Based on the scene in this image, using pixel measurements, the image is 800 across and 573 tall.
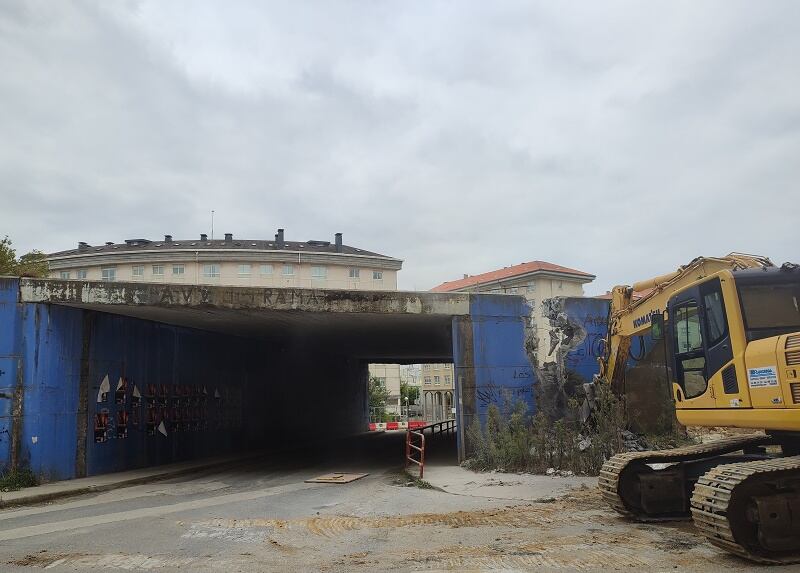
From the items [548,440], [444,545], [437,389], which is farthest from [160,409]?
[437,389]

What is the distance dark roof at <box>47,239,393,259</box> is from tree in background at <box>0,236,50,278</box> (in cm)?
3070

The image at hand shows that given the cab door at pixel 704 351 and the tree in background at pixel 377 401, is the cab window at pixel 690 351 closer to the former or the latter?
the cab door at pixel 704 351

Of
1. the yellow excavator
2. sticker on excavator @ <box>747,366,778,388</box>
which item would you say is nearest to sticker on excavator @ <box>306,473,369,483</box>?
the yellow excavator

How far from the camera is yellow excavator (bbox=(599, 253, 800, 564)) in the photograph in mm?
6891

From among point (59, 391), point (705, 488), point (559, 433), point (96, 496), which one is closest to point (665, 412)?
point (559, 433)

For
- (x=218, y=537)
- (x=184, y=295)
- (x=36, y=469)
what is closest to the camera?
(x=218, y=537)

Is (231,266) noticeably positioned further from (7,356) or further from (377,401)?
(7,356)

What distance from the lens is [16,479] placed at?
13.9m

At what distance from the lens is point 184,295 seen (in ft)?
51.2

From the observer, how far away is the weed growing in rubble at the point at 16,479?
13734mm

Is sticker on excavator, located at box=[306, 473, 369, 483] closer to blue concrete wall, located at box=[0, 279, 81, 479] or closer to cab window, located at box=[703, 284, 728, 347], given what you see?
blue concrete wall, located at box=[0, 279, 81, 479]

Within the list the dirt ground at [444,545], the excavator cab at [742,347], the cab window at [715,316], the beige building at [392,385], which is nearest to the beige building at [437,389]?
the beige building at [392,385]

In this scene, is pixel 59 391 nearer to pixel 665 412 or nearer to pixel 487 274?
pixel 665 412

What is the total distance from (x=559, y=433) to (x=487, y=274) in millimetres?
65134
